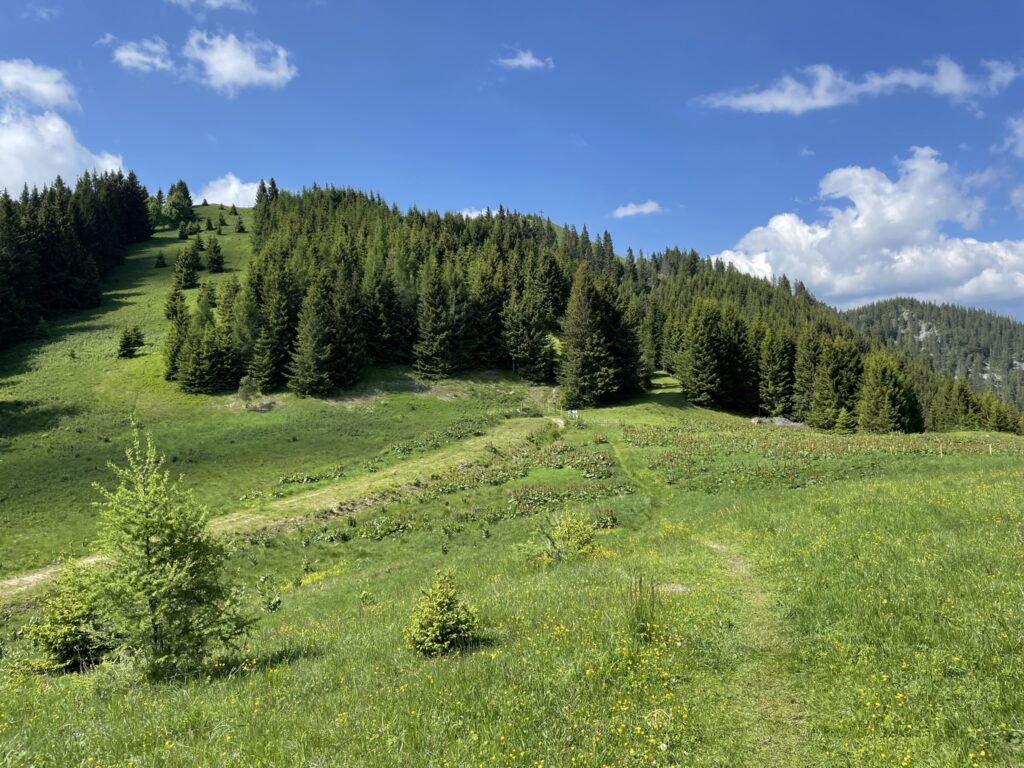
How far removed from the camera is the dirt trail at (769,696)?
6.57 meters

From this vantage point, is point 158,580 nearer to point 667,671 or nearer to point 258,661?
point 258,661

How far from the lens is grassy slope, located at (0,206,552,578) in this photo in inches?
1302

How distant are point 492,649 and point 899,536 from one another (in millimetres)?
11371

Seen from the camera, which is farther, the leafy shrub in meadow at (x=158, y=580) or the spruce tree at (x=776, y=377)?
the spruce tree at (x=776, y=377)

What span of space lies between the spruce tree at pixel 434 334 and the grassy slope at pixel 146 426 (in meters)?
3.64

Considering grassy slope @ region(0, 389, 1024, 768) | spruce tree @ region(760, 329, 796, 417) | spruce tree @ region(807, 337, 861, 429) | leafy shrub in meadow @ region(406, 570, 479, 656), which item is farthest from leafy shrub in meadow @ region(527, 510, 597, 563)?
spruce tree @ region(760, 329, 796, 417)

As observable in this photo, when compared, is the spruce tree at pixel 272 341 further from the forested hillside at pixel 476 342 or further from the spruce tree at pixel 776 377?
the spruce tree at pixel 776 377

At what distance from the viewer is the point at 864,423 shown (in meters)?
71.4

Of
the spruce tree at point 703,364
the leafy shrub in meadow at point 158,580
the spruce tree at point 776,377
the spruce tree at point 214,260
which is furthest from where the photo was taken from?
the spruce tree at point 214,260

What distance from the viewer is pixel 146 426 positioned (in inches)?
1978

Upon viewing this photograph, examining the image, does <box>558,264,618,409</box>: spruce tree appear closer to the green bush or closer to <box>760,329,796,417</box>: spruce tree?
<box>760,329,796,417</box>: spruce tree

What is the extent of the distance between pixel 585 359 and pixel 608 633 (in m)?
64.5

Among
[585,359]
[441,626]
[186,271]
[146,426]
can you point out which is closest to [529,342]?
[585,359]

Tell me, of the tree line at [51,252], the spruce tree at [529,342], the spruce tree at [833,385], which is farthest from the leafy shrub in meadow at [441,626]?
the tree line at [51,252]
